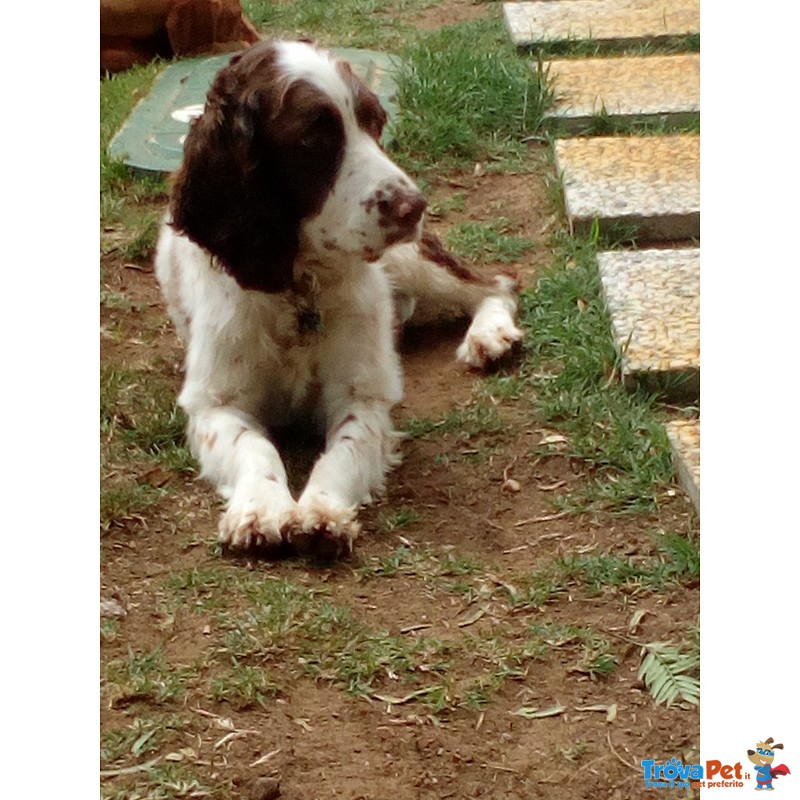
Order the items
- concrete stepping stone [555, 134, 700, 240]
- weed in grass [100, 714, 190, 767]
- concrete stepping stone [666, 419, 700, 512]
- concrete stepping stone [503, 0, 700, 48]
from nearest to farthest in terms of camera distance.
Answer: weed in grass [100, 714, 190, 767] → concrete stepping stone [666, 419, 700, 512] → concrete stepping stone [555, 134, 700, 240] → concrete stepping stone [503, 0, 700, 48]

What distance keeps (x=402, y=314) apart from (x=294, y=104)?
1317 millimetres

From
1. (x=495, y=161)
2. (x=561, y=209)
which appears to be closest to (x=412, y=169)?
(x=495, y=161)

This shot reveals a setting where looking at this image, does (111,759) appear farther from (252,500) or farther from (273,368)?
(273,368)

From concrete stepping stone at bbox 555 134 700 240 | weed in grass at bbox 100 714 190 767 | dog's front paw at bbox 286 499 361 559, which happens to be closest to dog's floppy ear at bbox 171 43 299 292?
dog's front paw at bbox 286 499 361 559

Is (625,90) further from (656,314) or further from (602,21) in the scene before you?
(656,314)

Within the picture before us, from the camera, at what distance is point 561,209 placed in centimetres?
579

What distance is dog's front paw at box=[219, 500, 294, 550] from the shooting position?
147 inches

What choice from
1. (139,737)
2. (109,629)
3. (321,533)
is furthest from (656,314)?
(139,737)

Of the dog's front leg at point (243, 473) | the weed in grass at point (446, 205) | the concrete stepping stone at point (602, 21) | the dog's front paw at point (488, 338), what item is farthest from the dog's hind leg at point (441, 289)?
the concrete stepping stone at point (602, 21)

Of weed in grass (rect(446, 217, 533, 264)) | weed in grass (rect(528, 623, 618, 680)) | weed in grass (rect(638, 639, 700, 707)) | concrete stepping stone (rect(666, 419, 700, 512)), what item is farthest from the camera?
weed in grass (rect(446, 217, 533, 264))

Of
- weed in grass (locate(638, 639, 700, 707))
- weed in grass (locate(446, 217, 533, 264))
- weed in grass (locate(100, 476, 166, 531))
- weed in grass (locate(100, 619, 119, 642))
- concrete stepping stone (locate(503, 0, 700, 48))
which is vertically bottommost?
weed in grass (locate(446, 217, 533, 264))

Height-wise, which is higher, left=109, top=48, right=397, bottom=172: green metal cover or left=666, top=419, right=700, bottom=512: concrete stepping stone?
left=109, top=48, right=397, bottom=172: green metal cover
